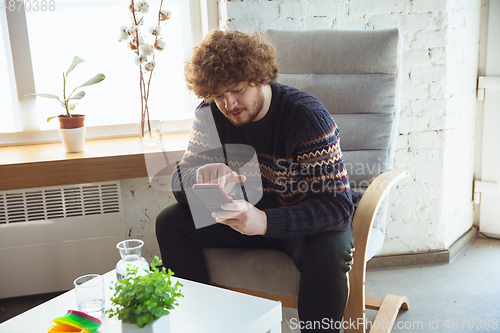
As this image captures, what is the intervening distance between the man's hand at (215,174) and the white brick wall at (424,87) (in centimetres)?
74

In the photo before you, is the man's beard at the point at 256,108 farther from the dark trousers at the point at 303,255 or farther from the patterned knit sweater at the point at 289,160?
the dark trousers at the point at 303,255

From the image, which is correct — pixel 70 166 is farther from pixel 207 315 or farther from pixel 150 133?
pixel 207 315

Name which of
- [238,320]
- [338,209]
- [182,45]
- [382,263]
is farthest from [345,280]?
[182,45]

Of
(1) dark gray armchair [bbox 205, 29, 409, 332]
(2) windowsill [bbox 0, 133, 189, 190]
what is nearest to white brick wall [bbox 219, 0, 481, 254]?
(1) dark gray armchair [bbox 205, 29, 409, 332]

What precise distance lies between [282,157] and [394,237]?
3.09ft

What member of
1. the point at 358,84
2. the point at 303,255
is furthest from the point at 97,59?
the point at 303,255

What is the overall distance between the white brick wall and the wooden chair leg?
0.41 m

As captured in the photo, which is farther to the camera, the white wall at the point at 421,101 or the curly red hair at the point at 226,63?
the white wall at the point at 421,101

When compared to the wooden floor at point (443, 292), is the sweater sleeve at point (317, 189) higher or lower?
higher

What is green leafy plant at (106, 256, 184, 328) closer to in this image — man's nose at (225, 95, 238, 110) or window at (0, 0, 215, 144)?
man's nose at (225, 95, 238, 110)

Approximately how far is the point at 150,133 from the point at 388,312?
1113 mm

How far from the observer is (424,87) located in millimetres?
1812

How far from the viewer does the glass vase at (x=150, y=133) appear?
176 cm

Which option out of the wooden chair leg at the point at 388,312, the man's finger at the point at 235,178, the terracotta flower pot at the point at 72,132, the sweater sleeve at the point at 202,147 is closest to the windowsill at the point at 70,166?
A: the terracotta flower pot at the point at 72,132
